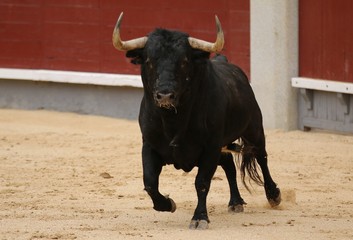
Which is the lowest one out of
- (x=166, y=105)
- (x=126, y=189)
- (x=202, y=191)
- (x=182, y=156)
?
(x=126, y=189)

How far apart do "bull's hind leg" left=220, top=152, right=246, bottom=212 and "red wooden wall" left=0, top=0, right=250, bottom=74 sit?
3.70m

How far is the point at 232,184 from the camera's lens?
7.09 meters

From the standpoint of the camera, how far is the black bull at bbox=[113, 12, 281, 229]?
20.1ft

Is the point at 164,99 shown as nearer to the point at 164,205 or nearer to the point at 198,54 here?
the point at 198,54

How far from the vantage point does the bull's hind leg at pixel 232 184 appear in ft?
22.8

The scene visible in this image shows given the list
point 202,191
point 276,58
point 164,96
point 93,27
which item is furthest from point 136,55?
point 93,27

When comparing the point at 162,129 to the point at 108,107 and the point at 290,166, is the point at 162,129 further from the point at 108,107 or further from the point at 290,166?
the point at 108,107

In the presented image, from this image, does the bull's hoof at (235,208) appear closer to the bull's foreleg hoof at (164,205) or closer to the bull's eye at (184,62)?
the bull's foreleg hoof at (164,205)

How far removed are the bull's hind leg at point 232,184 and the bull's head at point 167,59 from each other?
960 millimetres

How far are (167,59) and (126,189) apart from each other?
1.92m

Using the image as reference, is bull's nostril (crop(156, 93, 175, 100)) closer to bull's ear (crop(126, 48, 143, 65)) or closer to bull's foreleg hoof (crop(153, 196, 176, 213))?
bull's ear (crop(126, 48, 143, 65))

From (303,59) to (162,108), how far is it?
440 centimetres

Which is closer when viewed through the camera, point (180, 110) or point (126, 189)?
point (180, 110)

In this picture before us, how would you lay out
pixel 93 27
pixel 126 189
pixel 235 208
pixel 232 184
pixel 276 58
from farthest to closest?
pixel 93 27, pixel 276 58, pixel 126 189, pixel 232 184, pixel 235 208
